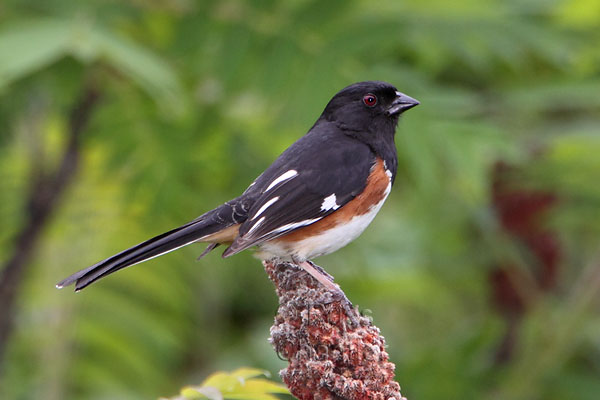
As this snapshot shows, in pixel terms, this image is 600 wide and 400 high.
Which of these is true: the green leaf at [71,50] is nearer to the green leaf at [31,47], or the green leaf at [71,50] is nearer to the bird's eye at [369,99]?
the green leaf at [31,47]

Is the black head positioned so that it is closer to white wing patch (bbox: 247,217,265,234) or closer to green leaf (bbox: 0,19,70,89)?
white wing patch (bbox: 247,217,265,234)

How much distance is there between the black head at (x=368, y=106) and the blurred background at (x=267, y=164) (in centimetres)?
43

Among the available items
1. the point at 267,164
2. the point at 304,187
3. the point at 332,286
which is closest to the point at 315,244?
the point at 304,187

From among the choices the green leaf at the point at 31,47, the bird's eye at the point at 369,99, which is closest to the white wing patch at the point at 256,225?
the bird's eye at the point at 369,99

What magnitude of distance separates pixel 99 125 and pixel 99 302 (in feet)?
5.20

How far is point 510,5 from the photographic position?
605 cm

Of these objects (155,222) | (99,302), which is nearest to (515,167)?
(155,222)

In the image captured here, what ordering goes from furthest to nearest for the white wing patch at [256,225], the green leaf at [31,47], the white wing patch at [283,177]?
the green leaf at [31,47] → the white wing patch at [283,177] → the white wing patch at [256,225]

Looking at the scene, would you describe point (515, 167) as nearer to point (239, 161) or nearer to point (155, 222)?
point (239, 161)

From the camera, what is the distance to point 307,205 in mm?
3885

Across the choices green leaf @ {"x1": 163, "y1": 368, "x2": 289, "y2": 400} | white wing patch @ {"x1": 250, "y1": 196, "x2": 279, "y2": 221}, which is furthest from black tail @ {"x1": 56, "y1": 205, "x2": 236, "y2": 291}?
green leaf @ {"x1": 163, "y1": 368, "x2": 289, "y2": 400}

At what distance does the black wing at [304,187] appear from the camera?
375cm

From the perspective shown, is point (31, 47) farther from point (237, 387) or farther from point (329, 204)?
point (237, 387)

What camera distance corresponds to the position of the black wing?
3.75 meters
